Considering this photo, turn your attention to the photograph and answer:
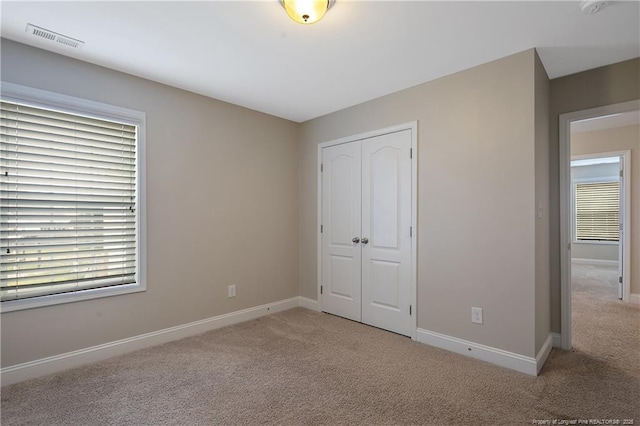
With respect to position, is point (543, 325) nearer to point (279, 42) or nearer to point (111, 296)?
point (279, 42)

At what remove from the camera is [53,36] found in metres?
2.23

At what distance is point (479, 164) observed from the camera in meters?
2.71

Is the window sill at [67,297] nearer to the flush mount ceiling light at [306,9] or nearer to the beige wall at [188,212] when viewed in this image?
the beige wall at [188,212]

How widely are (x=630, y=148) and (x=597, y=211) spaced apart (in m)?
4.48

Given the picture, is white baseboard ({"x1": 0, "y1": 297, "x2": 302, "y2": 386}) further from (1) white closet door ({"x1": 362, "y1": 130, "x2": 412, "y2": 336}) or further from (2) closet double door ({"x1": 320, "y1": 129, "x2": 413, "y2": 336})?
(1) white closet door ({"x1": 362, "y1": 130, "x2": 412, "y2": 336})

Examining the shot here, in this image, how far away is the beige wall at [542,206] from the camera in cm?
250

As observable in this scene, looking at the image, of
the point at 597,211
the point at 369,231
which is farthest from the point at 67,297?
the point at 597,211

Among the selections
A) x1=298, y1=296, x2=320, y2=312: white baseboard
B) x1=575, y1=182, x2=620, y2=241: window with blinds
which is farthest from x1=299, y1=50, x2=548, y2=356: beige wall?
x1=575, y1=182, x2=620, y2=241: window with blinds

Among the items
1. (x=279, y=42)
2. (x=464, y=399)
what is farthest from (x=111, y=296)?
(x=464, y=399)

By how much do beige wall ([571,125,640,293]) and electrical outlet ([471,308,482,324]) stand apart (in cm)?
337

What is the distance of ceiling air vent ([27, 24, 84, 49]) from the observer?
2.15 metres

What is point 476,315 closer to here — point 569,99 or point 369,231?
point 369,231

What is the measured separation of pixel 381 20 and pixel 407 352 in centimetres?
266

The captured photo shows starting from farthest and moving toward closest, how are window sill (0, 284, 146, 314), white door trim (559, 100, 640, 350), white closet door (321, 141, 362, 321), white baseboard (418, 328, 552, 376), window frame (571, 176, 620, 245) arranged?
window frame (571, 176, 620, 245) → white closet door (321, 141, 362, 321) → white door trim (559, 100, 640, 350) → white baseboard (418, 328, 552, 376) → window sill (0, 284, 146, 314)
